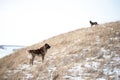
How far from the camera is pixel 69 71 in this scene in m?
20.5

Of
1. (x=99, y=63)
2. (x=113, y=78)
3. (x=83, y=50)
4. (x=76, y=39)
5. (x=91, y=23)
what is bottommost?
(x=113, y=78)

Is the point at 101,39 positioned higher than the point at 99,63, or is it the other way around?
the point at 101,39

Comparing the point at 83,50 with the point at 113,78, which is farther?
the point at 83,50

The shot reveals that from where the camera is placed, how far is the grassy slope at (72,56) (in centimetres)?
2062

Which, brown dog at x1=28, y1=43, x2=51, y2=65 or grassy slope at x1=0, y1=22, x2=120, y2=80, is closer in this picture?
grassy slope at x1=0, y1=22, x2=120, y2=80

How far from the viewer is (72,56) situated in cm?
2325

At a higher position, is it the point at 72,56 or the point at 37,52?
the point at 37,52

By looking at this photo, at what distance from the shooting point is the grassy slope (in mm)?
20622

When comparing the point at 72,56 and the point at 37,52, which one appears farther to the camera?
the point at 37,52

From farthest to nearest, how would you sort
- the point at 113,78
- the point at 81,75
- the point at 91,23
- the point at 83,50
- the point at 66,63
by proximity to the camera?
the point at 91,23
the point at 83,50
the point at 66,63
the point at 81,75
the point at 113,78

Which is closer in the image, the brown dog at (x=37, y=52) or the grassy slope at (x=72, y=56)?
the grassy slope at (x=72, y=56)

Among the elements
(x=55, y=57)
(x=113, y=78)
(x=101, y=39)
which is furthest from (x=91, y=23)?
(x=113, y=78)

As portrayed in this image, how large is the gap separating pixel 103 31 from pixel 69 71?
336 inches

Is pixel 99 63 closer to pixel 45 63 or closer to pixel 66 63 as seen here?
pixel 66 63
